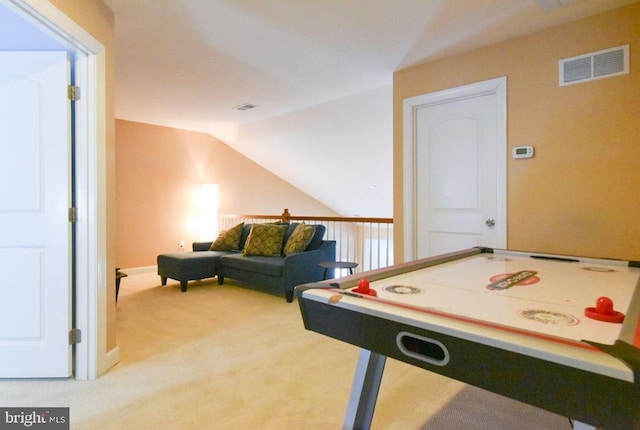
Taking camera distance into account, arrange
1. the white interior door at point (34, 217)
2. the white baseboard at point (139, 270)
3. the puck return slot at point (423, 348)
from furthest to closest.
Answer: the white baseboard at point (139, 270), the white interior door at point (34, 217), the puck return slot at point (423, 348)

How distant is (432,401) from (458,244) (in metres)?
1.52

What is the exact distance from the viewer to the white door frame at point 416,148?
107 inches

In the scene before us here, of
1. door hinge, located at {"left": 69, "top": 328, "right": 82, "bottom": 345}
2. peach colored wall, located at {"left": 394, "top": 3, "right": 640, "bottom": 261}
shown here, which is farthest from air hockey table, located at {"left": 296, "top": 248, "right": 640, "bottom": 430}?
door hinge, located at {"left": 69, "top": 328, "right": 82, "bottom": 345}

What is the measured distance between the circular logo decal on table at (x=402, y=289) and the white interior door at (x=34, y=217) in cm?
190

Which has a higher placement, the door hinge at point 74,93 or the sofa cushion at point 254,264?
the door hinge at point 74,93

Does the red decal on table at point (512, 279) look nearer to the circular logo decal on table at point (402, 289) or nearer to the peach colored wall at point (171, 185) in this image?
the circular logo decal on table at point (402, 289)

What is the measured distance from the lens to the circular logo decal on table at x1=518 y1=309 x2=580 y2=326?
3.10ft

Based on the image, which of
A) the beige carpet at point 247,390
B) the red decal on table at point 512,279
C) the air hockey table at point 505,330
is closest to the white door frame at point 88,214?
the beige carpet at point 247,390

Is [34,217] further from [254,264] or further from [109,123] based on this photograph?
[254,264]

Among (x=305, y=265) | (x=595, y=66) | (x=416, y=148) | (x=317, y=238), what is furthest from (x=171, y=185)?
(x=595, y=66)

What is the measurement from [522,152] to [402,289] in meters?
1.96

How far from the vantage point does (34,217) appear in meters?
2.03

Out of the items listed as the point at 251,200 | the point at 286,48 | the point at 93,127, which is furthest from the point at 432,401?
the point at 251,200

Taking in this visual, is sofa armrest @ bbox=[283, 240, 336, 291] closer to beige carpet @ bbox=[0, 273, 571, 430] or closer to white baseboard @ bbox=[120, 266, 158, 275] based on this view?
beige carpet @ bbox=[0, 273, 571, 430]
